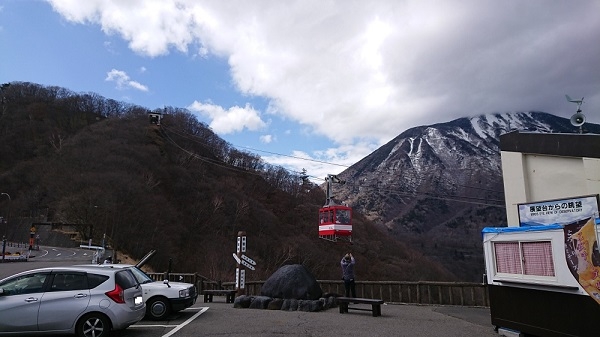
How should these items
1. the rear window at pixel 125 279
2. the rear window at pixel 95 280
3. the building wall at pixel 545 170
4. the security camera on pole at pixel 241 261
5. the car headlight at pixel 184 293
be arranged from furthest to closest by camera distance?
the security camera on pole at pixel 241 261, the car headlight at pixel 184 293, the building wall at pixel 545 170, the rear window at pixel 125 279, the rear window at pixel 95 280

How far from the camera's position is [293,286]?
14688 millimetres

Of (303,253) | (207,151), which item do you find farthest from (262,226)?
(207,151)

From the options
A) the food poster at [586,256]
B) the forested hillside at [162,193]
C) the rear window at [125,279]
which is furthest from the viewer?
the forested hillside at [162,193]

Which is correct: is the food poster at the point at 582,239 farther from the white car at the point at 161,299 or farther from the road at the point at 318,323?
the white car at the point at 161,299

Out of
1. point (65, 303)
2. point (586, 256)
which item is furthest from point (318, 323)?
point (586, 256)

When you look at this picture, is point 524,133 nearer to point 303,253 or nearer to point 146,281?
point 146,281

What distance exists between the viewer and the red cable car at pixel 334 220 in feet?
84.4

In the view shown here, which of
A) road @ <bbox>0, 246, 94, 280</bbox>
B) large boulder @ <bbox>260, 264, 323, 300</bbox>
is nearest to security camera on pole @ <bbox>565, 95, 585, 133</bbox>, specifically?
large boulder @ <bbox>260, 264, 323, 300</bbox>

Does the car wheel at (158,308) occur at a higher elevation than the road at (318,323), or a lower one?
higher

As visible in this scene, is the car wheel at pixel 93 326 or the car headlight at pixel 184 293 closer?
the car wheel at pixel 93 326

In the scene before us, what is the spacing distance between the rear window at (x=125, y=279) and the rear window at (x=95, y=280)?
252mm

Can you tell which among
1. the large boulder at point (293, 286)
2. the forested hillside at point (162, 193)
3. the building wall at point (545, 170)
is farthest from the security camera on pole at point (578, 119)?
the forested hillside at point (162, 193)

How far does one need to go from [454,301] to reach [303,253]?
57.2m

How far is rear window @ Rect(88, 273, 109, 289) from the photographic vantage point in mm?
8859
